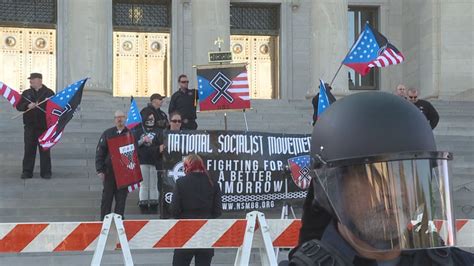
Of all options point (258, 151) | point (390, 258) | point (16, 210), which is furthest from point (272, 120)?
point (390, 258)

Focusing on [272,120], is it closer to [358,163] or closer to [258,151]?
[258,151]

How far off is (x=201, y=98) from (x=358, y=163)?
1182cm

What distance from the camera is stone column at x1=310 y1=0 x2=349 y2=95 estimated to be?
68.0ft

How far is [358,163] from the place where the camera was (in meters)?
1.64

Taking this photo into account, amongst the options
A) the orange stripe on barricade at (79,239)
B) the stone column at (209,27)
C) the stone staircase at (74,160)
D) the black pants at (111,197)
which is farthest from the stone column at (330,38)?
the orange stripe on barricade at (79,239)

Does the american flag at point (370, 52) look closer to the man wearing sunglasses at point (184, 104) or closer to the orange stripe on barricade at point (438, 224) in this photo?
the man wearing sunglasses at point (184, 104)

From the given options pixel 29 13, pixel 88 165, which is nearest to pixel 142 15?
pixel 29 13

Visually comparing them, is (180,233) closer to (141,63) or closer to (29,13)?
(141,63)

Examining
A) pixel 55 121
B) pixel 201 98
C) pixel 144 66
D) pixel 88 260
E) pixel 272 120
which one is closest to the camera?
pixel 88 260

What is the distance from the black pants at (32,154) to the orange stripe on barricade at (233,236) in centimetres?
Result: 637

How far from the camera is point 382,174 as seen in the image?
64.8 inches

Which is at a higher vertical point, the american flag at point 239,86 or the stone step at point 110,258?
the american flag at point 239,86

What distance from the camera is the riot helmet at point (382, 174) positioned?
1626mm

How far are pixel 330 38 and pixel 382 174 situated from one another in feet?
63.7
